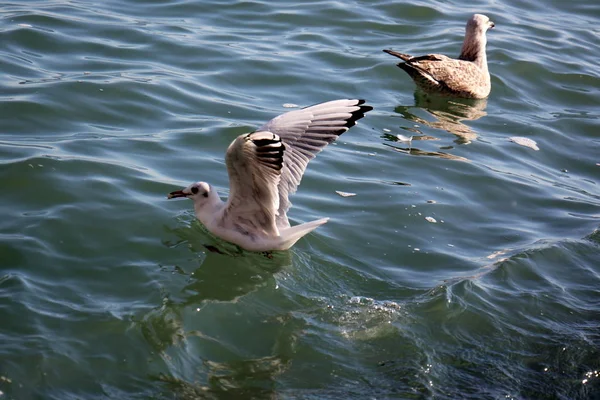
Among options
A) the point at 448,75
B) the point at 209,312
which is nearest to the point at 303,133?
the point at 209,312

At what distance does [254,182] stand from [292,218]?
126 centimetres

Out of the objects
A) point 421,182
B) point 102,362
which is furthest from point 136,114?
point 102,362

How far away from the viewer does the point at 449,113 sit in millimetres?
11672

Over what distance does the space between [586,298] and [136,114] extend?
199 inches

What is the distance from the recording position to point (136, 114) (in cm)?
977

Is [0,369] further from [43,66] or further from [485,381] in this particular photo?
[43,66]

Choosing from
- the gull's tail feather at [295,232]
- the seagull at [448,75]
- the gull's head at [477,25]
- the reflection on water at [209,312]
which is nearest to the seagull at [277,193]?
the gull's tail feather at [295,232]

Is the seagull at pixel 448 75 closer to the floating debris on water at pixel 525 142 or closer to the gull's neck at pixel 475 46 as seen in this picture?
the gull's neck at pixel 475 46

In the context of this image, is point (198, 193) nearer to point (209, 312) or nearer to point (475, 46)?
point (209, 312)

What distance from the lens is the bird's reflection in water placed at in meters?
10.9

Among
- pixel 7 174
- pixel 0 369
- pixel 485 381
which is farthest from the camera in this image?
pixel 7 174

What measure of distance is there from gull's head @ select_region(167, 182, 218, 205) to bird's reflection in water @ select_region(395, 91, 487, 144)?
3.76 metres

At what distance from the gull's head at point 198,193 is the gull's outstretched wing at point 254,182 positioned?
268 mm

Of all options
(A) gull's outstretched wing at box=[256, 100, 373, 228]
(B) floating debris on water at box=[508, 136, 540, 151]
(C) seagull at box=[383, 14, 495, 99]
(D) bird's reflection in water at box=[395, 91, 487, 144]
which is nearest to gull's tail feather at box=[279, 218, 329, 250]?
(A) gull's outstretched wing at box=[256, 100, 373, 228]
